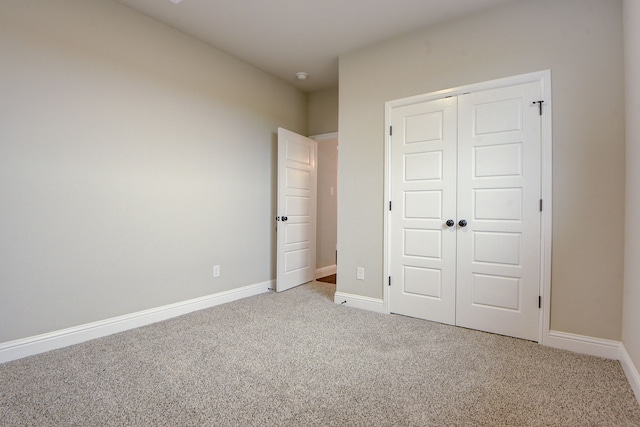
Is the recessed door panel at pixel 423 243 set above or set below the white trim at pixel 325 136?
below

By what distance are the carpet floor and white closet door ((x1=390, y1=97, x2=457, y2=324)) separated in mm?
341

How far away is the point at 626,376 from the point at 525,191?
130cm

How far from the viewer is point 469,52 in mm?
2621

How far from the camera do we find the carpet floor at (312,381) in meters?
1.47

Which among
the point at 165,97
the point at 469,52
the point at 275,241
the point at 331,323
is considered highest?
the point at 469,52

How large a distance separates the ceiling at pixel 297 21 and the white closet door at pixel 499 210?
33.1 inches

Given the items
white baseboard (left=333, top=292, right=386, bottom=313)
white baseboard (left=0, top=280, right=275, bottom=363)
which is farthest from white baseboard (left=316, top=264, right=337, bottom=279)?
white baseboard (left=0, top=280, right=275, bottom=363)

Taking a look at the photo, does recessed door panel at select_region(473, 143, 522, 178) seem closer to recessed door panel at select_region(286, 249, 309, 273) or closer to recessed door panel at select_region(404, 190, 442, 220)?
recessed door panel at select_region(404, 190, 442, 220)

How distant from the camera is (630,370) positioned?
1.79 metres

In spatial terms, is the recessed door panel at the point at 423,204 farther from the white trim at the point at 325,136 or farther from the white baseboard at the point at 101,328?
the white baseboard at the point at 101,328

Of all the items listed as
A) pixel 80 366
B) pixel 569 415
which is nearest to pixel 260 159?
pixel 80 366

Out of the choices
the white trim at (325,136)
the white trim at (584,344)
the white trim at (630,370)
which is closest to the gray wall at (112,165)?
the white trim at (325,136)

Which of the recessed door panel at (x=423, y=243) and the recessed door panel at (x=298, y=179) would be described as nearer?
the recessed door panel at (x=423, y=243)

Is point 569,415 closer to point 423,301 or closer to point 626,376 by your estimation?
point 626,376
